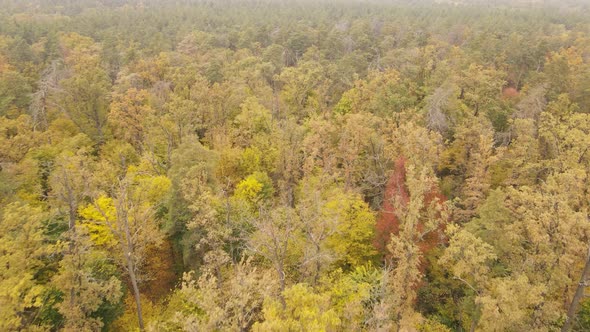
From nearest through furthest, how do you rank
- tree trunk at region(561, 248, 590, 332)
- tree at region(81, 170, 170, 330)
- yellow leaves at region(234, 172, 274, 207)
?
tree trunk at region(561, 248, 590, 332), tree at region(81, 170, 170, 330), yellow leaves at region(234, 172, 274, 207)

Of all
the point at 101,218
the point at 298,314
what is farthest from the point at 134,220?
the point at 298,314

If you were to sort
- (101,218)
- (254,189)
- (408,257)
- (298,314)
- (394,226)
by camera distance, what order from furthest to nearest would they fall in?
(254,189) → (394,226) → (101,218) → (408,257) → (298,314)

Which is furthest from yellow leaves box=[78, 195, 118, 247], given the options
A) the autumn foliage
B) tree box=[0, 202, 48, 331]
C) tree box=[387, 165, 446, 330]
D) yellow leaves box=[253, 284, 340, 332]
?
the autumn foliage

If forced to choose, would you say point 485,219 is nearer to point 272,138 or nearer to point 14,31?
point 272,138

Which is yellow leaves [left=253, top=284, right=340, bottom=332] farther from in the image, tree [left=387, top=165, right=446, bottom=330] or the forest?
tree [left=387, top=165, right=446, bottom=330]

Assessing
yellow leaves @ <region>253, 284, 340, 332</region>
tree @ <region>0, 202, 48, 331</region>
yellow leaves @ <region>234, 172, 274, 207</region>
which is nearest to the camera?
yellow leaves @ <region>253, 284, 340, 332</region>

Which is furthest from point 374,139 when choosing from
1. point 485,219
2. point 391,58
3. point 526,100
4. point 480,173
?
point 391,58

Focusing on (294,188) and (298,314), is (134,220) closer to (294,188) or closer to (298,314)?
(298,314)

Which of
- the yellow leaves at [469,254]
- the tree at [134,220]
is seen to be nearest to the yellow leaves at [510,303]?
the yellow leaves at [469,254]
